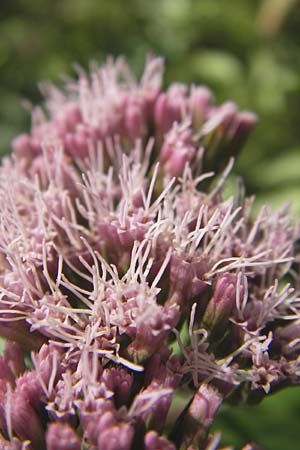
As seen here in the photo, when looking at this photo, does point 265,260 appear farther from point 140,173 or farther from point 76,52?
point 76,52

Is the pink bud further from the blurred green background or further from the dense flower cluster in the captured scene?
the blurred green background

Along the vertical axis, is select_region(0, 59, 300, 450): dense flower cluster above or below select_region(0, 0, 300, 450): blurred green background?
below

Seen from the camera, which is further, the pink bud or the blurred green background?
the blurred green background

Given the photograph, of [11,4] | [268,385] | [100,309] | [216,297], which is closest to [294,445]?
[268,385]

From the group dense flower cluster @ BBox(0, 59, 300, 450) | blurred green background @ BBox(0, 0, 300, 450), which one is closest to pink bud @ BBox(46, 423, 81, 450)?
dense flower cluster @ BBox(0, 59, 300, 450)

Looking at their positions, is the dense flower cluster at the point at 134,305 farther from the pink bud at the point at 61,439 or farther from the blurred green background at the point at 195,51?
the blurred green background at the point at 195,51

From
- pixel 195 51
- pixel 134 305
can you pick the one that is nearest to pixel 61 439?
pixel 134 305
